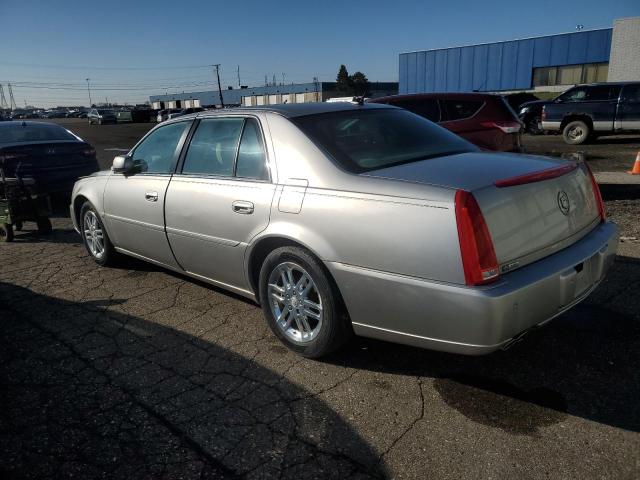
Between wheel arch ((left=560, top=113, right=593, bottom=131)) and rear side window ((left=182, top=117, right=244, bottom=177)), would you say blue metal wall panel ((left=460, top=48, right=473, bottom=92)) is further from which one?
rear side window ((left=182, top=117, right=244, bottom=177))

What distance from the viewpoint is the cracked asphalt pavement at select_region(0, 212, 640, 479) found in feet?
7.45

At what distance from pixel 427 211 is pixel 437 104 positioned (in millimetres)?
5729

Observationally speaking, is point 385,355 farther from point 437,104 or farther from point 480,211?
point 437,104

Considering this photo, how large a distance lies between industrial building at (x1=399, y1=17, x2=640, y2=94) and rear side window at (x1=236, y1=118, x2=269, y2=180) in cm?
3757

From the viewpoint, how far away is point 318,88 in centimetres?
7488

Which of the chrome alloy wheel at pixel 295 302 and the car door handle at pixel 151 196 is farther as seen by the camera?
the car door handle at pixel 151 196

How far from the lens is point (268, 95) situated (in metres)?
82.9

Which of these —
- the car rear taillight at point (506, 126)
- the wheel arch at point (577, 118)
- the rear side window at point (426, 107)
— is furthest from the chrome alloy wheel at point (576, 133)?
the rear side window at point (426, 107)

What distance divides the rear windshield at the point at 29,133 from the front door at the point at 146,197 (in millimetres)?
4516

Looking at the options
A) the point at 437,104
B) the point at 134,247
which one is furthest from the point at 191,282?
the point at 437,104

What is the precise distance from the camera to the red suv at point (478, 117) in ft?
23.7

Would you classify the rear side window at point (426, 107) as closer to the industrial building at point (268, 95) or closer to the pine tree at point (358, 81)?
the industrial building at point (268, 95)

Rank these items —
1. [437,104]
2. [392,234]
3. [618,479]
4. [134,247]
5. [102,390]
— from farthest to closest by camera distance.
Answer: [437,104] → [134,247] → [102,390] → [392,234] → [618,479]

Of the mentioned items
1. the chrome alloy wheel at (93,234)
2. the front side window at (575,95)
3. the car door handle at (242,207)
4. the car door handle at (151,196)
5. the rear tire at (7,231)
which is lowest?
the rear tire at (7,231)
